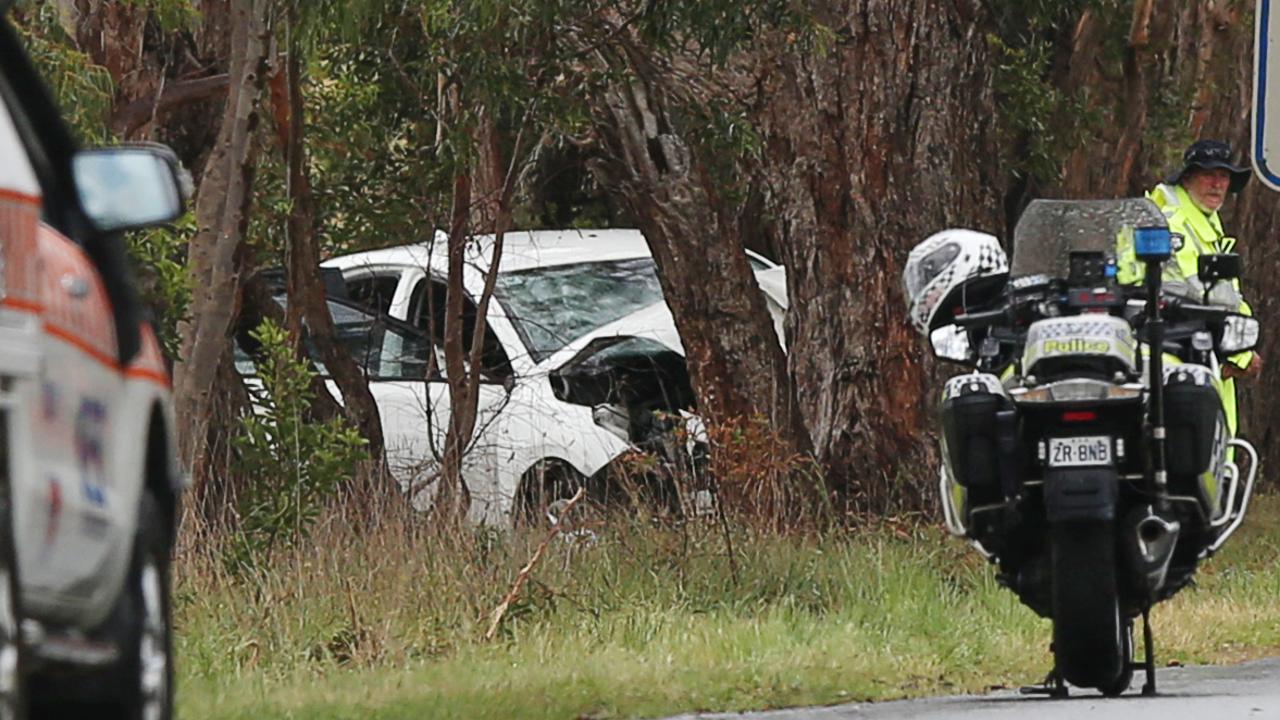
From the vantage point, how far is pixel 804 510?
47.9ft

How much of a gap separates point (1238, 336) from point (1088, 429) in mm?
827

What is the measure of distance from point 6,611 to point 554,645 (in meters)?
6.13

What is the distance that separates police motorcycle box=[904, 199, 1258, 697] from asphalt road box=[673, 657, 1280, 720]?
0.33ft

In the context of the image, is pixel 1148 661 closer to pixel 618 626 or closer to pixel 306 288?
pixel 618 626

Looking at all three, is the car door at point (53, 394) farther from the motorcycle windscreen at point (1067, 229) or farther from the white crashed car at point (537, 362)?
the white crashed car at point (537, 362)

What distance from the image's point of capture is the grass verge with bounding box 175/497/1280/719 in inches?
360

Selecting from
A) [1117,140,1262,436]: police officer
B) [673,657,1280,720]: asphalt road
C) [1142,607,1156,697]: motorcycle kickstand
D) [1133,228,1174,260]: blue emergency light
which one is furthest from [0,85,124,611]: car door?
[1117,140,1262,436]: police officer

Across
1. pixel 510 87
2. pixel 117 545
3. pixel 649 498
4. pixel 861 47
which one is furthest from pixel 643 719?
pixel 861 47

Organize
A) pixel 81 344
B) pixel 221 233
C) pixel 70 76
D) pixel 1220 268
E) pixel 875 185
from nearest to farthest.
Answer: pixel 81 344 < pixel 1220 268 < pixel 70 76 < pixel 221 233 < pixel 875 185

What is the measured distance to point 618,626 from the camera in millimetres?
11086

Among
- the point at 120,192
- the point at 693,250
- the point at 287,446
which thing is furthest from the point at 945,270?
the point at 693,250

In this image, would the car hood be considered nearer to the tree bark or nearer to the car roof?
the car roof

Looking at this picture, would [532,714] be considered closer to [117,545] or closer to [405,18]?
[117,545]

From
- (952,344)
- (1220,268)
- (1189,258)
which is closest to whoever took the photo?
(1220,268)
